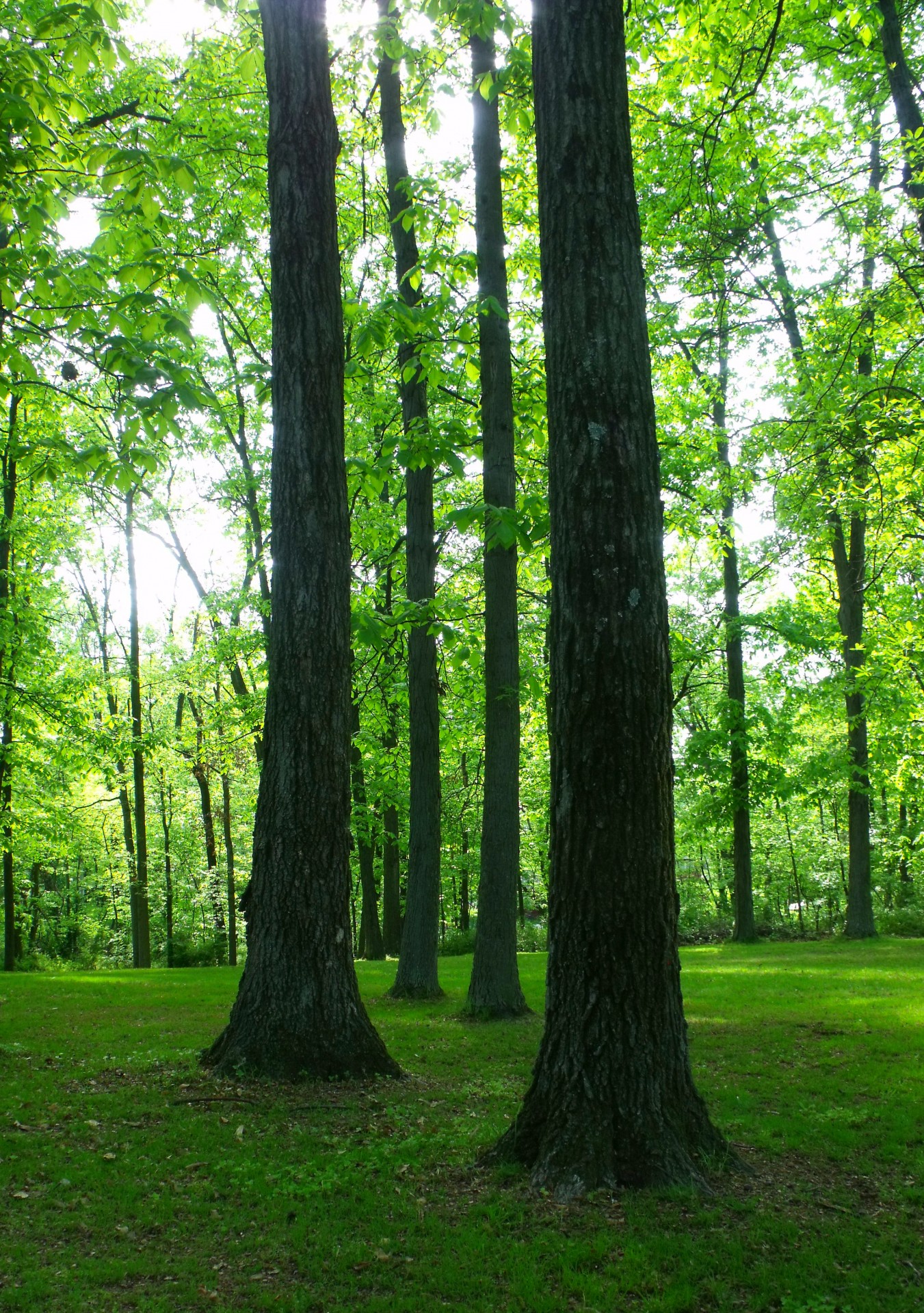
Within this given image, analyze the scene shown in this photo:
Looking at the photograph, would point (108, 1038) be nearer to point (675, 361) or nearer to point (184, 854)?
point (675, 361)

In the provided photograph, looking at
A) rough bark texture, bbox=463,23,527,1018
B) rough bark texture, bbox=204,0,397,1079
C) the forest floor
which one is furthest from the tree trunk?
rough bark texture, bbox=204,0,397,1079

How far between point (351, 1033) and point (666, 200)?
12.5 m

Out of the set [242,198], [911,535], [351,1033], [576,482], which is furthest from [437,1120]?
[242,198]

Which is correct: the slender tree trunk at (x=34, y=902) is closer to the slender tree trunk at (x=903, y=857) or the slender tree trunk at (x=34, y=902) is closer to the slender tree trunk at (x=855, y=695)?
the slender tree trunk at (x=855, y=695)

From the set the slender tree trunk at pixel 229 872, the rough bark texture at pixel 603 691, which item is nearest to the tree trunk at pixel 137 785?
the slender tree trunk at pixel 229 872

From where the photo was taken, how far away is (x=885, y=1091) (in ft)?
19.7

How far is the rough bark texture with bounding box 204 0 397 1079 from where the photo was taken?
612cm

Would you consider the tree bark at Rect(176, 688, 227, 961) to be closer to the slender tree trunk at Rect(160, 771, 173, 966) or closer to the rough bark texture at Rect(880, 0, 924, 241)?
the slender tree trunk at Rect(160, 771, 173, 966)

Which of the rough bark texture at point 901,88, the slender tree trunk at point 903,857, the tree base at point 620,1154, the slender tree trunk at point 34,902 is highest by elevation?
the rough bark texture at point 901,88

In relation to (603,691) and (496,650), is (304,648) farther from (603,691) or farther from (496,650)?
(496,650)

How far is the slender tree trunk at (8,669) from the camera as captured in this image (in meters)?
15.6

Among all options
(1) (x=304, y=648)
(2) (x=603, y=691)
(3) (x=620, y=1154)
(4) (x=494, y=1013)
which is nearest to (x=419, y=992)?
(4) (x=494, y=1013)

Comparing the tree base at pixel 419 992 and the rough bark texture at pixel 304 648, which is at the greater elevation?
the rough bark texture at pixel 304 648

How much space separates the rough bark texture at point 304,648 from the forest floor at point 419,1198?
1.43 ft
